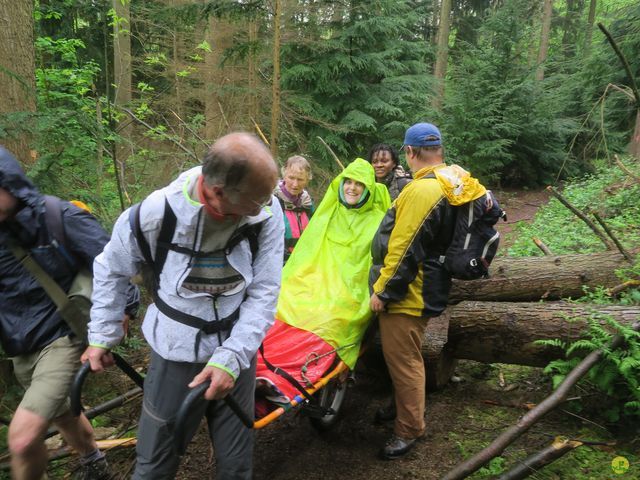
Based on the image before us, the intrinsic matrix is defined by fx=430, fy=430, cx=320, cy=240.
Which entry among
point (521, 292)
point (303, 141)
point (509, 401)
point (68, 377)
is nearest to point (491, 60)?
point (303, 141)

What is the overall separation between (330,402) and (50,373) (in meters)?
2.10

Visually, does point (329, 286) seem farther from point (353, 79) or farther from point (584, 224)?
point (353, 79)

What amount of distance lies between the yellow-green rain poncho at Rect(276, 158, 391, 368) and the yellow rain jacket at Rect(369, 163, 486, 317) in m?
0.38

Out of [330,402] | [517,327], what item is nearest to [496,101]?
[517,327]

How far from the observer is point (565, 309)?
11.9ft

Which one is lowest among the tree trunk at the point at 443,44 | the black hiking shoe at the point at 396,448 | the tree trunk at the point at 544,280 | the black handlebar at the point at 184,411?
the black hiking shoe at the point at 396,448

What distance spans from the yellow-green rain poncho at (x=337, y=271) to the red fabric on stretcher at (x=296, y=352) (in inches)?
2.5

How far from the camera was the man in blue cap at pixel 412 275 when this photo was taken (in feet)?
10.1

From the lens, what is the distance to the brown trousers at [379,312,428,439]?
10.7 ft

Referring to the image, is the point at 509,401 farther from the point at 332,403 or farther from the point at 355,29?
the point at 355,29

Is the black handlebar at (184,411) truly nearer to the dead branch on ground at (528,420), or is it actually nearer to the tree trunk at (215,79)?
the dead branch on ground at (528,420)

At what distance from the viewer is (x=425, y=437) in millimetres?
3510

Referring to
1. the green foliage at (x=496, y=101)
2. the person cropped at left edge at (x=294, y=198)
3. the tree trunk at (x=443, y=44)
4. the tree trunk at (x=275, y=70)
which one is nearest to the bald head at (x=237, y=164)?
the person cropped at left edge at (x=294, y=198)

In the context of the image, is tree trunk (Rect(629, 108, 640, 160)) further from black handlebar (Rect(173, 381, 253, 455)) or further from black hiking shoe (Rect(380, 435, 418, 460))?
black handlebar (Rect(173, 381, 253, 455))
